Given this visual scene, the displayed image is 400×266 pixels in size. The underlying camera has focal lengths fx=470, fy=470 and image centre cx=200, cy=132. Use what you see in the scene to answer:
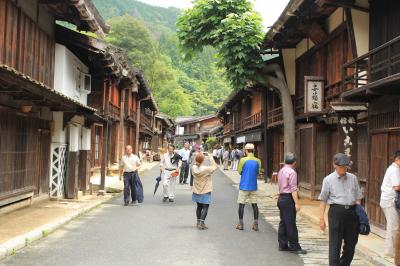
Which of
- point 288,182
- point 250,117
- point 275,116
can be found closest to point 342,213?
point 288,182

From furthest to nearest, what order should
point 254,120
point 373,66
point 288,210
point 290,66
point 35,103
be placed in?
1. point 254,120
2. point 290,66
3. point 35,103
4. point 373,66
5. point 288,210

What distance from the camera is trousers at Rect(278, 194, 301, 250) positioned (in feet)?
28.6

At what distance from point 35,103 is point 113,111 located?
47.9ft

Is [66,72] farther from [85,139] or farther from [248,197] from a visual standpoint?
[248,197]

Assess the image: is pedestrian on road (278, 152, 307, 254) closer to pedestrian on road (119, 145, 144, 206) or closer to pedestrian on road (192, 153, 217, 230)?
pedestrian on road (192, 153, 217, 230)

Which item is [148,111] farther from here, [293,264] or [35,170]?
[293,264]

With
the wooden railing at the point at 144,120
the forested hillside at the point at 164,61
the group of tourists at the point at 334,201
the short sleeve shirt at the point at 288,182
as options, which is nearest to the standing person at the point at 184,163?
the forested hillside at the point at 164,61

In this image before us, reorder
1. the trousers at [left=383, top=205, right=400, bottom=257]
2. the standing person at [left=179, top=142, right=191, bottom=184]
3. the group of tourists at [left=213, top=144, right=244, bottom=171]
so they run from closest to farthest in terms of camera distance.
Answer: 1. the trousers at [left=383, top=205, right=400, bottom=257]
2. the standing person at [left=179, top=142, right=191, bottom=184]
3. the group of tourists at [left=213, top=144, right=244, bottom=171]

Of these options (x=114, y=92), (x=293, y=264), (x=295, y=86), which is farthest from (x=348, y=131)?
(x=114, y=92)

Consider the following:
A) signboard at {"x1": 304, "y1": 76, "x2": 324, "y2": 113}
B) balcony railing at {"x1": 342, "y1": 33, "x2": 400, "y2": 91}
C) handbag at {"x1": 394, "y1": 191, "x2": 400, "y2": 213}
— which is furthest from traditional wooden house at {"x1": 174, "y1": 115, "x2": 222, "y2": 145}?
handbag at {"x1": 394, "y1": 191, "x2": 400, "y2": 213}

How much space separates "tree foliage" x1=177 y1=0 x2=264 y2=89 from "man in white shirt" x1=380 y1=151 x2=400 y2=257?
9806 millimetres

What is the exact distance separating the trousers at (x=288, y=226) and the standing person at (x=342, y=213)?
182cm

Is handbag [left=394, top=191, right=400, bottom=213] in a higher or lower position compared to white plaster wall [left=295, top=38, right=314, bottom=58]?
lower

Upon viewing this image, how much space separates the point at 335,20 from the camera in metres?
15.5
